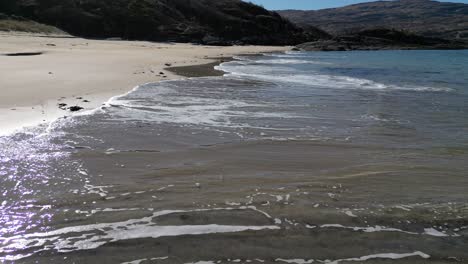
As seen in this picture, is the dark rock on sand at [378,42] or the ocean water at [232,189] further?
the dark rock on sand at [378,42]

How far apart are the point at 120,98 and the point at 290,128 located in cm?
481

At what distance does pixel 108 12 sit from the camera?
70.3 metres

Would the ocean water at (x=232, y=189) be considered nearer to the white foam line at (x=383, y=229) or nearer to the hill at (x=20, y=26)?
the white foam line at (x=383, y=229)

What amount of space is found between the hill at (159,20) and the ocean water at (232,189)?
2390 inches

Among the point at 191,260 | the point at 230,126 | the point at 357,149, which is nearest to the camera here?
the point at 191,260

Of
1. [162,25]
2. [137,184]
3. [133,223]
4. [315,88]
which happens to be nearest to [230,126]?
[137,184]

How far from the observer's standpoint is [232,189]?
497cm

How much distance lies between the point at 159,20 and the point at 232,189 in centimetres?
7037

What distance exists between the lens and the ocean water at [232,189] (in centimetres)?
361

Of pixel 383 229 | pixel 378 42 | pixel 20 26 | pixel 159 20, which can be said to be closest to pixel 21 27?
pixel 20 26

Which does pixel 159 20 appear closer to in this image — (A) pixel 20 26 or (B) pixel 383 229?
(A) pixel 20 26

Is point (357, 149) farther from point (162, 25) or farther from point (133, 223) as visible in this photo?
point (162, 25)

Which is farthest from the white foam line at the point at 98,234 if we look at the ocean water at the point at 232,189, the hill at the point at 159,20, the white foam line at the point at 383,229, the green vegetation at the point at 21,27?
the hill at the point at 159,20

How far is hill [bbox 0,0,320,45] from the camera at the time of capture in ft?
214
